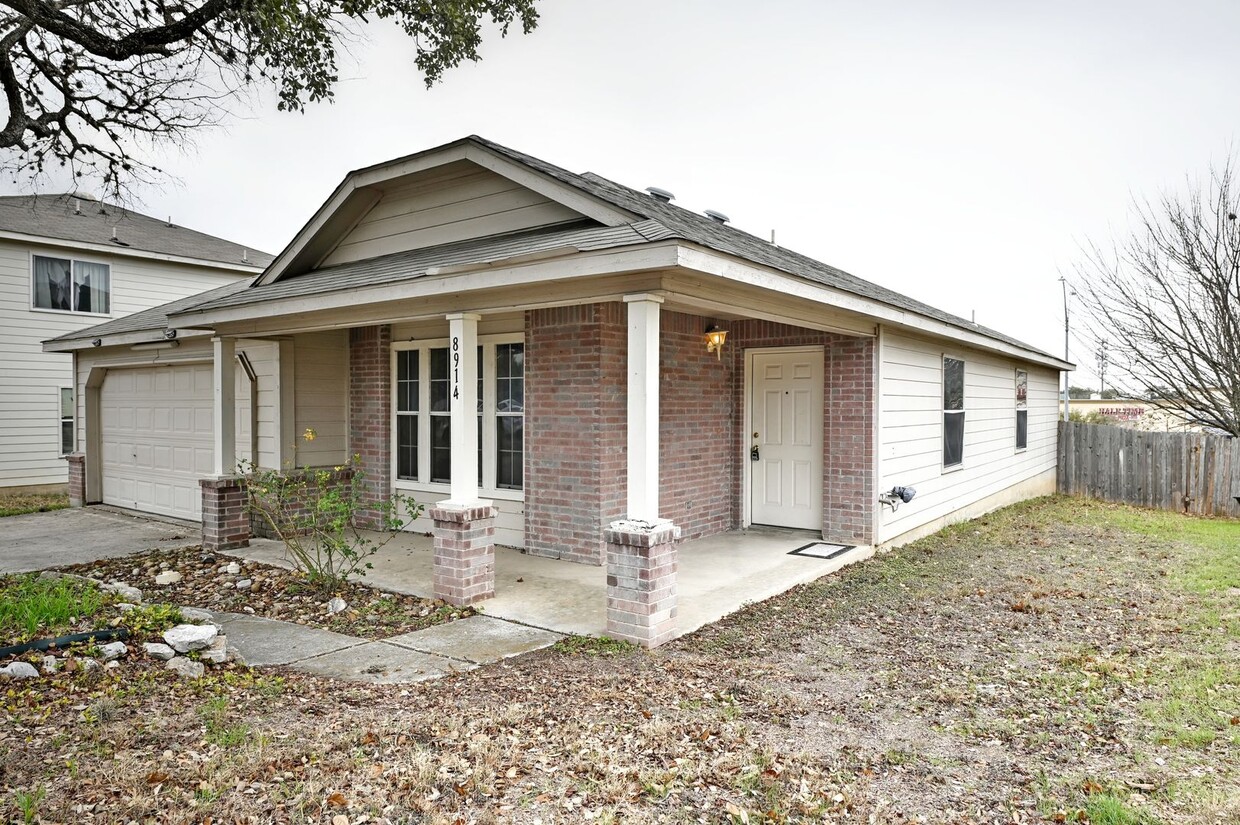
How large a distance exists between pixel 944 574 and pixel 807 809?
5.17 m

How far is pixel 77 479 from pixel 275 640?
9658 mm

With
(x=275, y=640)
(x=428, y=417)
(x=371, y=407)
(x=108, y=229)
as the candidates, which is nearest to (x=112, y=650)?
(x=275, y=640)

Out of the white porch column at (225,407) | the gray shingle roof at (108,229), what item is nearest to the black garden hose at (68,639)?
the white porch column at (225,407)

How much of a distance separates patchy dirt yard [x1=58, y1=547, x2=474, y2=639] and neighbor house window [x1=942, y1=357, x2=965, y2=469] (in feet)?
23.5

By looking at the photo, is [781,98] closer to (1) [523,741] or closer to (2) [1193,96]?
(2) [1193,96]

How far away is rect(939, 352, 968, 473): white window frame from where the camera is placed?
9805 mm

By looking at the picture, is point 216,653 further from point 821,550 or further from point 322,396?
point 821,550

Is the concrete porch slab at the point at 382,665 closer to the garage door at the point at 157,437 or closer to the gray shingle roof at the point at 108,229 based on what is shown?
the garage door at the point at 157,437

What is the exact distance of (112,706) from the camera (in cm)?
389

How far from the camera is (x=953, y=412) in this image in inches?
402

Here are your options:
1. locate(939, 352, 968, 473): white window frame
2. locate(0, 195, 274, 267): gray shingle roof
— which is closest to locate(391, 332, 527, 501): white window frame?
locate(939, 352, 968, 473): white window frame

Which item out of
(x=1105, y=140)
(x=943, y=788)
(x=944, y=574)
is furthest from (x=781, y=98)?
(x=943, y=788)

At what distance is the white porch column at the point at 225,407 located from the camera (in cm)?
864

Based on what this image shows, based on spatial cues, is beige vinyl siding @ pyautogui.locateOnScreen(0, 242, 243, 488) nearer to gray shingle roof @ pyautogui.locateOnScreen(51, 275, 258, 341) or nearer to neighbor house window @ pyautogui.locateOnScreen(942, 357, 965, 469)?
gray shingle roof @ pyautogui.locateOnScreen(51, 275, 258, 341)
